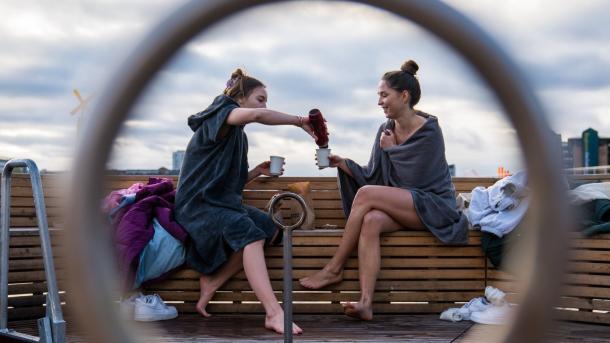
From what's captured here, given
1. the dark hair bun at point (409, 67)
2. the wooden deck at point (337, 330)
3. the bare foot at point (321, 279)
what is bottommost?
the wooden deck at point (337, 330)

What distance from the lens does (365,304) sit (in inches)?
118

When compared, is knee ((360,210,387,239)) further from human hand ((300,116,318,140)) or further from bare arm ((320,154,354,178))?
human hand ((300,116,318,140))

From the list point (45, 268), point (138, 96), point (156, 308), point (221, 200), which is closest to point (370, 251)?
point (221, 200)

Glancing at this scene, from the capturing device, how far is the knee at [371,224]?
3.10 meters

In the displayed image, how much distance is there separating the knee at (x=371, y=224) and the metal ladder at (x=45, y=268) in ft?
4.27

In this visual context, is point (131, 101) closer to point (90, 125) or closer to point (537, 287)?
point (90, 125)

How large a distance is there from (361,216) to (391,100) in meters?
0.55

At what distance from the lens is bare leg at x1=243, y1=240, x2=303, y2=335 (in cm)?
283

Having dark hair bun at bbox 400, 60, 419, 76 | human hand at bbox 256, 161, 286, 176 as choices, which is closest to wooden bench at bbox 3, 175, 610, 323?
human hand at bbox 256, 161, 286, 176

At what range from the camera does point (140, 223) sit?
10.1 feet

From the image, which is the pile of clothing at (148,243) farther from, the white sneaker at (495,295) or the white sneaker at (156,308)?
the white sneaker at (495,295)

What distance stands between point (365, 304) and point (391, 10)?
244cm

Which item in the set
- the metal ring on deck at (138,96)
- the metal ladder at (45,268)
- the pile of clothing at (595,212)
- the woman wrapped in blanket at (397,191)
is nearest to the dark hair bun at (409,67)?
the woman wrapped in blanket at (397,191)

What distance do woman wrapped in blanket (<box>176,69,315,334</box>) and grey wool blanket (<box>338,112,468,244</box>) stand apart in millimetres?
551
